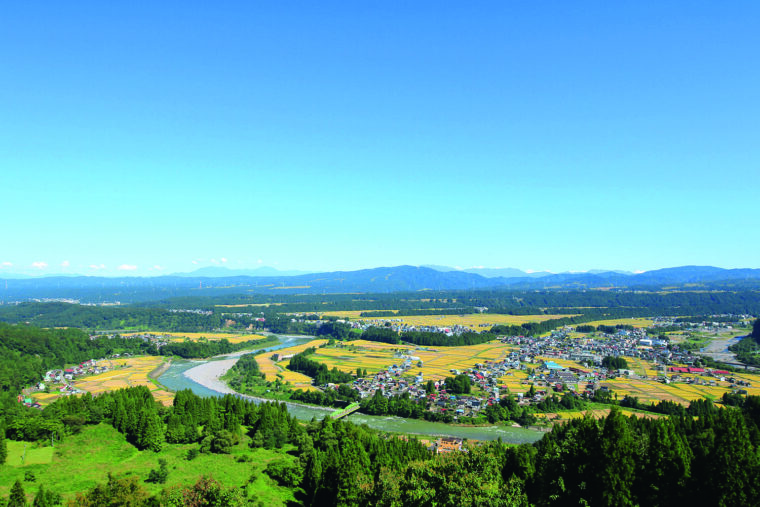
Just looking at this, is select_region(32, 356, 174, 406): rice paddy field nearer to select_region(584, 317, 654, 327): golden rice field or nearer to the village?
the village

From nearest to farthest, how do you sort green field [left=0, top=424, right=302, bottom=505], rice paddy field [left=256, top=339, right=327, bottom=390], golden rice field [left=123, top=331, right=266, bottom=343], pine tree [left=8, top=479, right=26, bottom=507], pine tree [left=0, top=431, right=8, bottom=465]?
pine tree [left=8, top=479, right=26, bottom=507] < green field [left=0, top=424, right=302, bottom=505] < pine tree [left=0, top=431, right=8, bottom=465] < rice paddy field [left=256, top=339, right=327, bottom=390] < golden rice field [left=123, top=331, right=266, bottom=343]

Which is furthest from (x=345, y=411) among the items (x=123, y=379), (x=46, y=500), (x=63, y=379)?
(x=63, y=379)

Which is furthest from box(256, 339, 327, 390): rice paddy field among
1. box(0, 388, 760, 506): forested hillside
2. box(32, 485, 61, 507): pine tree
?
box(32, 485, 61, 507): pine tree

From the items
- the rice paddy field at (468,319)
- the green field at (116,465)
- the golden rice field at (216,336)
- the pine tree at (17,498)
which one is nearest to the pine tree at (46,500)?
the pine tree at (17,498)

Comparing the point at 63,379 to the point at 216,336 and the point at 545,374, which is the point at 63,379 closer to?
the point at 216,336

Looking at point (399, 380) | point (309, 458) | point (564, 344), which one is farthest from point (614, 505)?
point (564, 344)

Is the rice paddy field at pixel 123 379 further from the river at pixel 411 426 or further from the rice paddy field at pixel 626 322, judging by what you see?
the rice paddy field at pixel 626 322
